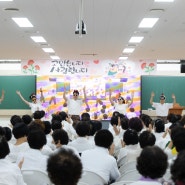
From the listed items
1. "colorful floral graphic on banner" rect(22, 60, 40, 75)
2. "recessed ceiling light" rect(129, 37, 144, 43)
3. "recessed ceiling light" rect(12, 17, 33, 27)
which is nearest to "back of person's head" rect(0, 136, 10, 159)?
"recessed ceiling light" rect(12, 17, 33, 27)

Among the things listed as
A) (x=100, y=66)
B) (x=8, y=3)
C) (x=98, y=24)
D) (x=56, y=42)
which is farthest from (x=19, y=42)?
(x=100, y=66)

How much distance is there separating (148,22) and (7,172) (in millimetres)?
6067

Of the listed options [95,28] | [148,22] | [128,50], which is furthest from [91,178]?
[128,50]

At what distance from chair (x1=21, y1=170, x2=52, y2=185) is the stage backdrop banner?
1231 centimetres

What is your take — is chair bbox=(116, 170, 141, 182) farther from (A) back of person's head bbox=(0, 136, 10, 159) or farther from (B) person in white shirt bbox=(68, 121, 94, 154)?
A: (B) person in white shirt bbox=(68, 121, 94, 154)

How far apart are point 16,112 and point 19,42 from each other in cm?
516

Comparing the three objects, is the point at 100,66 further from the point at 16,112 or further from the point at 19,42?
the point at 19,42

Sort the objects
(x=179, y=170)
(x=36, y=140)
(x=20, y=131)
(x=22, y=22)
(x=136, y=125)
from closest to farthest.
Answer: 1. (x=179, y=170)
2. (x=36, y=140)
3. (x=20, y=131)
4. (x=136, y=125)
5. (x=22, y=22)

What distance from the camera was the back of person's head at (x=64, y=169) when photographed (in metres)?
1.95

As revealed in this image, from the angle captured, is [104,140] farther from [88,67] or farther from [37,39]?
[88,67]

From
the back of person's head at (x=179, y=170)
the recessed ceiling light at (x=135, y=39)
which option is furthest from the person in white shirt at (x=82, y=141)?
the recessed ceiling light at (x=135, y=39)

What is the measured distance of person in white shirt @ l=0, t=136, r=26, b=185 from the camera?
262 centimetres

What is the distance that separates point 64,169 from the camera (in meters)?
1.96

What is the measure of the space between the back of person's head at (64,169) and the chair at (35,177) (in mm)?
1033
